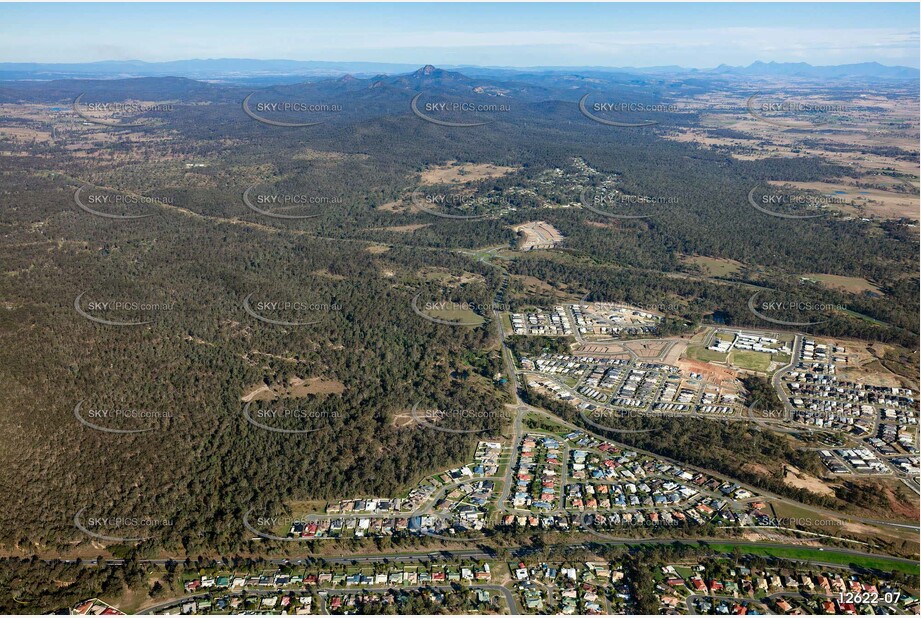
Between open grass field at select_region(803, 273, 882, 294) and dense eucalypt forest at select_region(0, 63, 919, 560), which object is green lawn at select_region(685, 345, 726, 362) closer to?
dense eucalypt forest at select_region(0, 63, 919, 560)

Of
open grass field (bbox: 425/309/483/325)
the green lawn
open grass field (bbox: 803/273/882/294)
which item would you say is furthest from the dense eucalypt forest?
the green lawn

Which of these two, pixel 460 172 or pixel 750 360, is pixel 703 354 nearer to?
pixel 750 360

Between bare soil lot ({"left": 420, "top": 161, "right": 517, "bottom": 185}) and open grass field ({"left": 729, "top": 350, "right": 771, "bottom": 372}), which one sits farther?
bare soil lot ({"left": 420, "top": 161, "right": 517, "bottom": 185})

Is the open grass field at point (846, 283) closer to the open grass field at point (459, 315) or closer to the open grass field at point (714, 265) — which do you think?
the open grass field at point (714, 265)

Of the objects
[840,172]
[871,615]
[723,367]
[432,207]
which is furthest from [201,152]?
[871,615]

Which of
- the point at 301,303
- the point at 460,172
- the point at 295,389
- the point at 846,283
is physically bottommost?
the point at 295,389

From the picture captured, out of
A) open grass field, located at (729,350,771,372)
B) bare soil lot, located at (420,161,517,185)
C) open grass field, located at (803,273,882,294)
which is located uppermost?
bare soil lot, located at (420,161,517,185)

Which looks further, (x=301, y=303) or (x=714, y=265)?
(x=714, y=265)

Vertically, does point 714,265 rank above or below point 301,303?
below

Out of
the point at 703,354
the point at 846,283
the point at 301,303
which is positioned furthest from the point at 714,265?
the point at 301,303
